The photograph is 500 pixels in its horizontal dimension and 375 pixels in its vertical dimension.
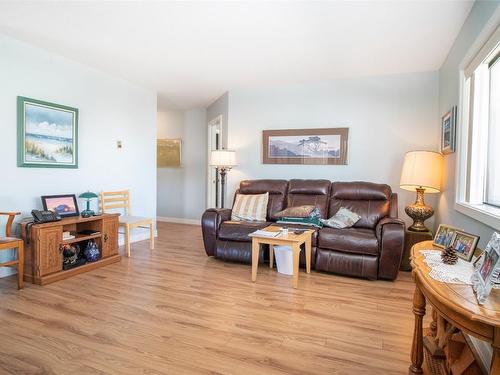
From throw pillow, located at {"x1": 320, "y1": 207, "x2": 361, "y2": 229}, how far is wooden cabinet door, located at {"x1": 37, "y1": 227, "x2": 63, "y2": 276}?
2.79 m

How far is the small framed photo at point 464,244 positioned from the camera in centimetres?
147

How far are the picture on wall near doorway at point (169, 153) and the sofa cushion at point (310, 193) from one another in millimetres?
3116

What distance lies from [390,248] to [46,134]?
3802 mm

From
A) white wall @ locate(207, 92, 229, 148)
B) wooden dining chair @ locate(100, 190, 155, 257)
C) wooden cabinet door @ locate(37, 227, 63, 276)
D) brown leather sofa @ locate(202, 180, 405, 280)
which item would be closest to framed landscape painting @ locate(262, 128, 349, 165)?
brown leather sofa @ locate(202, 180, 405, 280)

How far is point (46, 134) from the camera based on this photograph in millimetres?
3320

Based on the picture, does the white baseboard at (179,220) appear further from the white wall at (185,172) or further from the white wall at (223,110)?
the white wall at (223,110)

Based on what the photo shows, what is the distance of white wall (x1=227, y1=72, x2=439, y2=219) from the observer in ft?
12.9

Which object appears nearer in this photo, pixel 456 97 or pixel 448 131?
pixel 456 97

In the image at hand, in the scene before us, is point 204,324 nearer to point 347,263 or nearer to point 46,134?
point 347,263

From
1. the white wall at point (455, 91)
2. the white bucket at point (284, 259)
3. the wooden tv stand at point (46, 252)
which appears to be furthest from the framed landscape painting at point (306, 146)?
the wooden tv stand at point (46, 252)

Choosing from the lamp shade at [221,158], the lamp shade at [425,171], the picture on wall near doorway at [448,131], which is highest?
the picture on wall near doorway at [448,131]

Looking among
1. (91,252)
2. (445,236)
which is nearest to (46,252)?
(91,252)

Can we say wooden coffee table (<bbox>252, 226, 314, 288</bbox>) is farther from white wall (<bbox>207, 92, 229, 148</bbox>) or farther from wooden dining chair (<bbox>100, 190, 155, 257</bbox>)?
white wall (<bbox>207, 92, 229, 148</bbox>)

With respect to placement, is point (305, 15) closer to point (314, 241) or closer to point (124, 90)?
point (314, 241)
